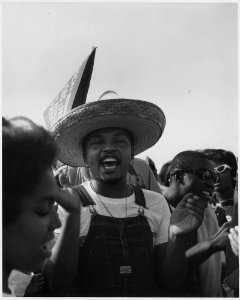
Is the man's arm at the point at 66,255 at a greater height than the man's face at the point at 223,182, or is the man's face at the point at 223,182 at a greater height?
the man's face at the point at 223,182

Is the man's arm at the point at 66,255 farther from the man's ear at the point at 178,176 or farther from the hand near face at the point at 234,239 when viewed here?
the man's ear at the point at 178,176

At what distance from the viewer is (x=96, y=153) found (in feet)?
8.01

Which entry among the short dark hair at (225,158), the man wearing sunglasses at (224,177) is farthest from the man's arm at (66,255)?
the short dark hair at (225,158)

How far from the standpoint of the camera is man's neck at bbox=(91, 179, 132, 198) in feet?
8.03

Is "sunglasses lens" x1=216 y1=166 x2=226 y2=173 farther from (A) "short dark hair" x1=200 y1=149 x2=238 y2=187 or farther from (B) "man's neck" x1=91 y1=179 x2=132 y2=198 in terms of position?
(B) "man's neck" x1=91 y1=179 x2=132 y2=198

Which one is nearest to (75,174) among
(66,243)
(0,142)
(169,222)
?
(169,222)

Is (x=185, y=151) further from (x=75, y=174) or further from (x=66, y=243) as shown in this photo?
(x=66, y=243)

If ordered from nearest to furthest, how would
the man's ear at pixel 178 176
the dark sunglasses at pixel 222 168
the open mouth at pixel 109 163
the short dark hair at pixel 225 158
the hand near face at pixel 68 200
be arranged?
the hand near face at pixel 68 200, the open mouth at pixel 109 163, the man's ear at pixel 178 176, the dark sunglasses at pixel 222 168, the short dark hair at pixel 225 158

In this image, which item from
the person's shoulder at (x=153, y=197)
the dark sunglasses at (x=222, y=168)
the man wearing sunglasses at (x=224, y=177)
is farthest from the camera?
the dark sunglasses at (x=222, y=168)

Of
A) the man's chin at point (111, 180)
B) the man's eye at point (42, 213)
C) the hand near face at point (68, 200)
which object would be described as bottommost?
the man's eye at point (42, 213)

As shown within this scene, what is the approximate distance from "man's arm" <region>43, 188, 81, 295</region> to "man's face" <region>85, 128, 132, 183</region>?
455 millimetres

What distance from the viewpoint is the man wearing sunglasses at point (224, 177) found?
376 centimetres

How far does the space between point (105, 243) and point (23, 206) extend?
0.73m

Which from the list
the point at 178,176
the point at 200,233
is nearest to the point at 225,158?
the point at 178,176
